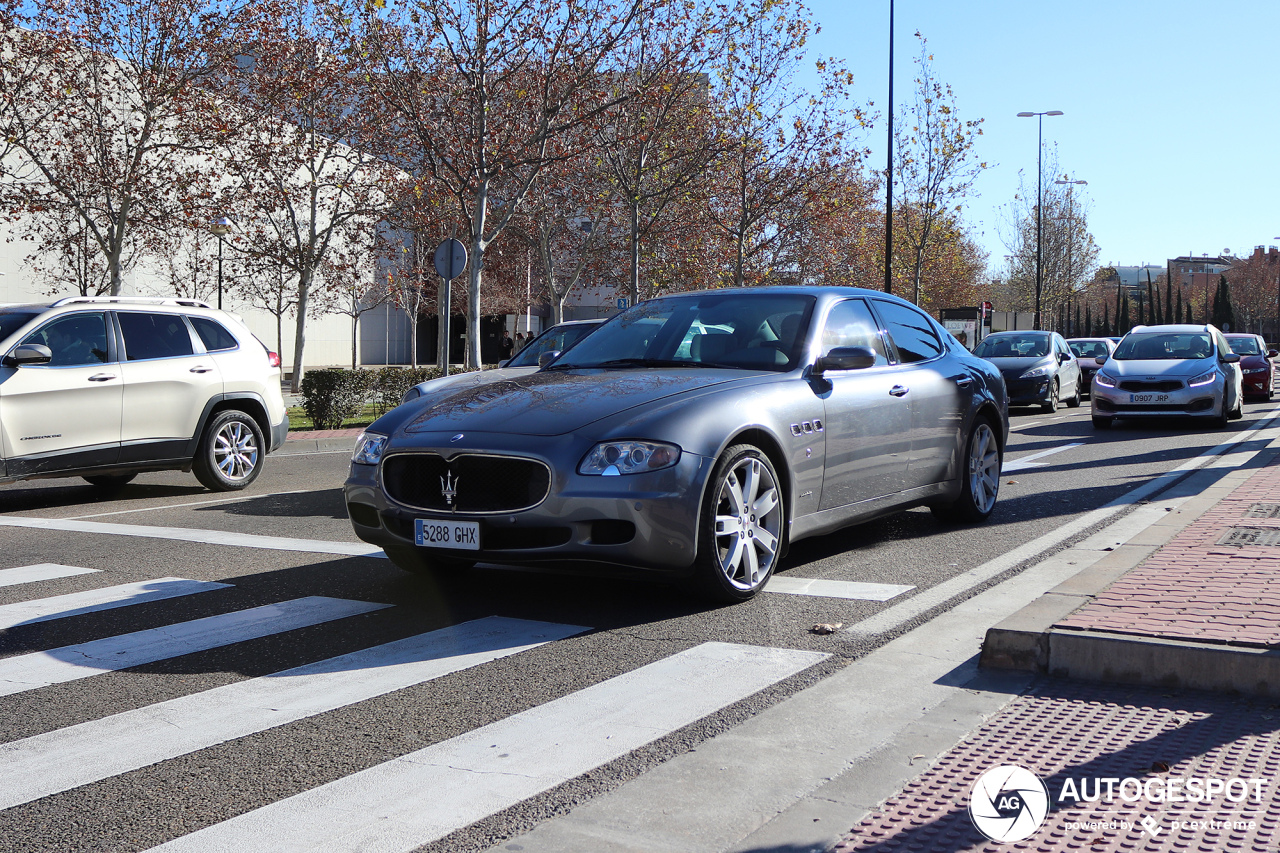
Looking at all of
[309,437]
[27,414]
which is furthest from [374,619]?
[309,437]

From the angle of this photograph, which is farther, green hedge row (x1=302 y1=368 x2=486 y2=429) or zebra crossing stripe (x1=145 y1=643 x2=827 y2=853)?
green hedge row (x1=302 y1=368 x2=486 y2=429)

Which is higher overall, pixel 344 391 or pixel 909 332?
pixel 909 332

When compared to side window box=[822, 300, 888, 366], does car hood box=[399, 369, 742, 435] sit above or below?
below

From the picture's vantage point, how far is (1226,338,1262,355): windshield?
26.6 m

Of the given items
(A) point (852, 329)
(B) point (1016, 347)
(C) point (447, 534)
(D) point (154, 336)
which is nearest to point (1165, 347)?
(B) point (1016, 347)

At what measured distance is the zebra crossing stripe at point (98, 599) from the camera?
5.76m

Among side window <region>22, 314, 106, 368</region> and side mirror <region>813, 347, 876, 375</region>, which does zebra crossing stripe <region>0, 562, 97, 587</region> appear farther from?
side mirror <region>813, 347, 876, 375</region>

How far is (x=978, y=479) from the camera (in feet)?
27.7

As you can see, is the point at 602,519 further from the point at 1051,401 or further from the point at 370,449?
the point at 1051,401

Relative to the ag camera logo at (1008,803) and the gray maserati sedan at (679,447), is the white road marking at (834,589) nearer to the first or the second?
the gray maserati sedan at (679,447)

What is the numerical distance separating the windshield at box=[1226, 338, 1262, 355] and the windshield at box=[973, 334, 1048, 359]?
Answer: 458 cm

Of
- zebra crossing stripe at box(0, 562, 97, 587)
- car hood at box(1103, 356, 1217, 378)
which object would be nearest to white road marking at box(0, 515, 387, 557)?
zebra crossing stripe at box(0, 562, 97, 587)

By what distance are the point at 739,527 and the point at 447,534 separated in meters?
1.35

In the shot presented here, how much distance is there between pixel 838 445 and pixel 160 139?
20156 mm
